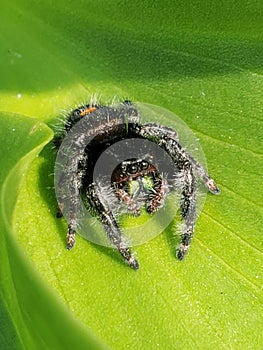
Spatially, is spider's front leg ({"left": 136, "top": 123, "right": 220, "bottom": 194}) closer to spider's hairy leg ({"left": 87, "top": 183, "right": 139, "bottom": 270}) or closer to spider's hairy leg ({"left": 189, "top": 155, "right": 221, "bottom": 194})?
spider's hairy leg ({"left": 189, "top": 155, "right": 221, "bottom": 194})

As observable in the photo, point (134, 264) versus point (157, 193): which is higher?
point (157, 193)

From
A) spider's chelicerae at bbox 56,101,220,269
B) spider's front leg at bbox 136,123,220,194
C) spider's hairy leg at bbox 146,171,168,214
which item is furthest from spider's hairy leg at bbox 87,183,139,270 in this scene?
spider's front leg at bbox 136,123,220,194

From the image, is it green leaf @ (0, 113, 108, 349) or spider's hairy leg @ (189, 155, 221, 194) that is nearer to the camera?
green leaf @ (0, 113, 108, 349)

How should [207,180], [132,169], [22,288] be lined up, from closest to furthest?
[22,288], [132,169], [207,180]

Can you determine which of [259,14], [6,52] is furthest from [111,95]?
[259,14]

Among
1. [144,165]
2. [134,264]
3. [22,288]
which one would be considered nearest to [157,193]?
[144,165]

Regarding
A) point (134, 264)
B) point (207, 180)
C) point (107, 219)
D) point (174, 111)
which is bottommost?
point (134, 264)

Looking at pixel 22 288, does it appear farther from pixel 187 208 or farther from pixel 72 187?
pixel 187 208
